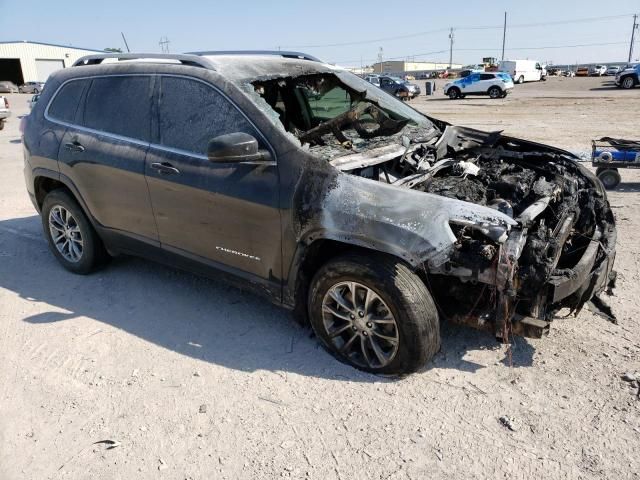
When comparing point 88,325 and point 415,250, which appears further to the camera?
point 88,325

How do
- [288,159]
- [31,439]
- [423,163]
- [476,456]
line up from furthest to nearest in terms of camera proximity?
[423,163] < [288,159] < [31,439] < [476,456]

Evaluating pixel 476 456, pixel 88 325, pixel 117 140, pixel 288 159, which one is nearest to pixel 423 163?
pixel 288 159

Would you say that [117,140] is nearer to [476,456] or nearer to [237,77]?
[237,77]

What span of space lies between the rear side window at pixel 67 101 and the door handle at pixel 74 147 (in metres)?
0.24

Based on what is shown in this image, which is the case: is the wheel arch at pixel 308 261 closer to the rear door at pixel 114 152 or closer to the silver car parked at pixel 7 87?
the rear door at pixel 114 152

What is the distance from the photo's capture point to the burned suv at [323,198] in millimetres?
2998

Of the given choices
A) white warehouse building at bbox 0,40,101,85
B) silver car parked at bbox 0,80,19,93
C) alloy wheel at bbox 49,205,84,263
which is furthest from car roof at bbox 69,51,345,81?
white warehouse building at bbox 0,40,101,85

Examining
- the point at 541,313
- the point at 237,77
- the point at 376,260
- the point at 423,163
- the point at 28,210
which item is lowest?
the point at 28,210

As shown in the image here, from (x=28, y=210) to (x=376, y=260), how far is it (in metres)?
6.16

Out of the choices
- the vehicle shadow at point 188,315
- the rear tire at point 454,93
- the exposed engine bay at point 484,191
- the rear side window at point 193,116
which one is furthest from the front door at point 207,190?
the rear tire at point 454,93

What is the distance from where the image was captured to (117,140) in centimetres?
416

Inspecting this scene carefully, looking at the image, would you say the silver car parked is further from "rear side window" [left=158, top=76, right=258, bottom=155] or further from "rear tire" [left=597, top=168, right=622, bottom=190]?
"rear tire" [left=597, top=168, right=622, bottom=190]

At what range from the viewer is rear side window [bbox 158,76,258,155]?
357 centimetres

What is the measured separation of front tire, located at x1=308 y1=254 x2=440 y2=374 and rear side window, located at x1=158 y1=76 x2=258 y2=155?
3.64 feet
